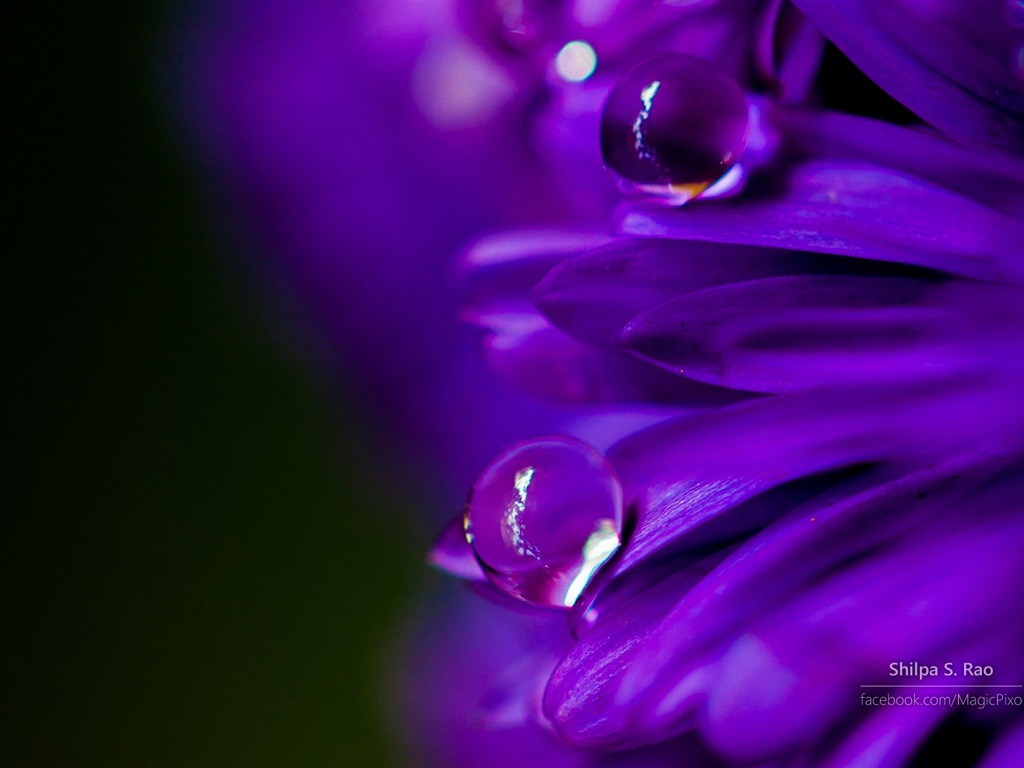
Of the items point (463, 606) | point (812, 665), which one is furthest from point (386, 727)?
point (812, 665)

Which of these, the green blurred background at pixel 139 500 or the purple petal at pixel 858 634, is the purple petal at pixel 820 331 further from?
the green blurred background at pixel 139 500

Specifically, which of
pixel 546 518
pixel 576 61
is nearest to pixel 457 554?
pixel 546 518

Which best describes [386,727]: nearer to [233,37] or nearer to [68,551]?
[68,551]

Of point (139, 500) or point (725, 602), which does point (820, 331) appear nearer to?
point (725, 602)

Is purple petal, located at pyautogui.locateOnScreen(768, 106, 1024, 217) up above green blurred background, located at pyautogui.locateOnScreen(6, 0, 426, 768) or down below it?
above

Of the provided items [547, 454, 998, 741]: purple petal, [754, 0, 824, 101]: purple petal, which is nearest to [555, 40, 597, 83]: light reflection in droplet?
[754, 0, 824, 101]: purple petal

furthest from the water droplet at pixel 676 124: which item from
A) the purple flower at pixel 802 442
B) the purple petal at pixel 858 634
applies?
the purple petal at pixel 858 634

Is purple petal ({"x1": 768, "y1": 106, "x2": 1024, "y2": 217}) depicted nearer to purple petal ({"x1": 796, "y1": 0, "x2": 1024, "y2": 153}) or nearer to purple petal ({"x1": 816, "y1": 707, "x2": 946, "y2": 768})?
purple petal ({"x1": 796, "y1": 0, "x2": 1024, "y2": 153})
